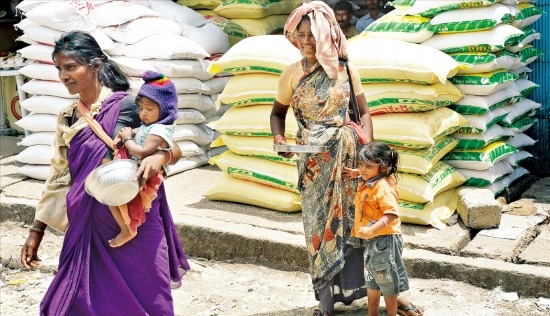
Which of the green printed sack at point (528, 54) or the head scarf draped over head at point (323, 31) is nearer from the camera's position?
the head scarf draped over head at point (323, 31)

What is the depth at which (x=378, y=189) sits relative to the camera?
393 centimetres

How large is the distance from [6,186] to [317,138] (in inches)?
147

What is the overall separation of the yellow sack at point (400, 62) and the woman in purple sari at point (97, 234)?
6.94ft

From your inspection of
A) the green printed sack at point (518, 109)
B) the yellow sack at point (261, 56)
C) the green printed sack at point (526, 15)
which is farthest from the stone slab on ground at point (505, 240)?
the yellow sack at point (261, 56)

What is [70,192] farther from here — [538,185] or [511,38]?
[538,185]

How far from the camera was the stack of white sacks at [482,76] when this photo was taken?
17.7 feet

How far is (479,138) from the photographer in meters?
5.45

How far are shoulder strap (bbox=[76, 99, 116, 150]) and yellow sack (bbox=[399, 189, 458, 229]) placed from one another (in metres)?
2.43

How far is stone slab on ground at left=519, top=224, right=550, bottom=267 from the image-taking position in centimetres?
462

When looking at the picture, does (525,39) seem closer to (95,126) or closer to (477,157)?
(477,157)

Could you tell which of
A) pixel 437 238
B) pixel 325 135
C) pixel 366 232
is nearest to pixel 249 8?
pixel 437 238

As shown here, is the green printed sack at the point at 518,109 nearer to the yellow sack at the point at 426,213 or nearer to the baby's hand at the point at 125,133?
the yellow sack at the point at 426,213

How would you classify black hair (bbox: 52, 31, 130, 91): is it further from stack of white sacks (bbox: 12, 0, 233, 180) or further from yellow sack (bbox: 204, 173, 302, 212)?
stack of white sacks (bbox: 12, 0, 233, 180)

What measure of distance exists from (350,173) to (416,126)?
1189 millimetres
